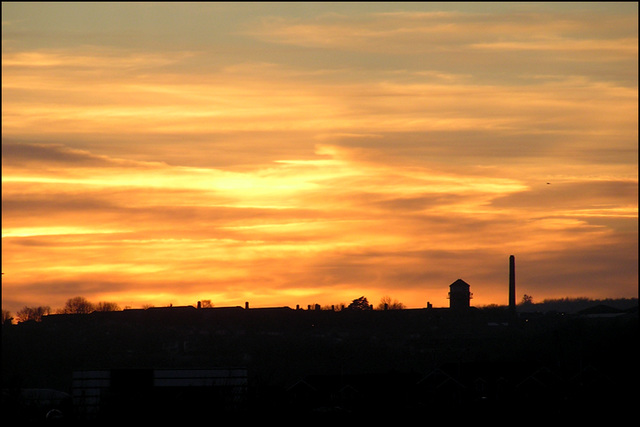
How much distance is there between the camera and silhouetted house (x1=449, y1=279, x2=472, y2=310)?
566 feet

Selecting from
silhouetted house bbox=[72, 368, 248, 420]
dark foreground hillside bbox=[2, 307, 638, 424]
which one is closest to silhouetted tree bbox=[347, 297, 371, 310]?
dark foreground hillside bbox=[2, 307, 638, 424]

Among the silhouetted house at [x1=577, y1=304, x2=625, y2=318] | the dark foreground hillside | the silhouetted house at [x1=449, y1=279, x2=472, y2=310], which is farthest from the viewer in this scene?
the silhouetted house at [x1=449, y1=279, x2=472, y2=310]

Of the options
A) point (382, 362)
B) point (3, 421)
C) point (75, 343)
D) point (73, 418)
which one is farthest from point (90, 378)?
point (382, 362)

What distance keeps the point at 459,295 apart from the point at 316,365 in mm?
50278

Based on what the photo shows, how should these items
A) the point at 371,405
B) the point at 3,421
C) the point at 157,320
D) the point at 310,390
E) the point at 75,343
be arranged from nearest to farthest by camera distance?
the point at 3,421
the point at 371,405
the point at 310,390
the point at 75,343
the point at 157,320

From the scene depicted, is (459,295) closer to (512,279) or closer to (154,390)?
(512,279)

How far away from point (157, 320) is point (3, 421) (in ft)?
357

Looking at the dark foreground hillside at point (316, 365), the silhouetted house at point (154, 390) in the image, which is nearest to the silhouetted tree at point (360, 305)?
the dark foreground hillside at point (316, 365)

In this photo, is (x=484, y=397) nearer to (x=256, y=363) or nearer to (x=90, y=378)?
(x=90, y=378)

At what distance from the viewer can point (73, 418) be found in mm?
54688

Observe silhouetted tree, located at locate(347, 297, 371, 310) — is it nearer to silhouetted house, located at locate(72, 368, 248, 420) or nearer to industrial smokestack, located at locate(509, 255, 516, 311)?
industrial smokestack, located at locate(509, 255, 516, 311)

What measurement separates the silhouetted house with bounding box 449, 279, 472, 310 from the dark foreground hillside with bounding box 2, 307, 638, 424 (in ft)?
8.59

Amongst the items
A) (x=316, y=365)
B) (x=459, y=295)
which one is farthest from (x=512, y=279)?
(x=316, y=365)

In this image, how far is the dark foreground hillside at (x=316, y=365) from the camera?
5772cm
